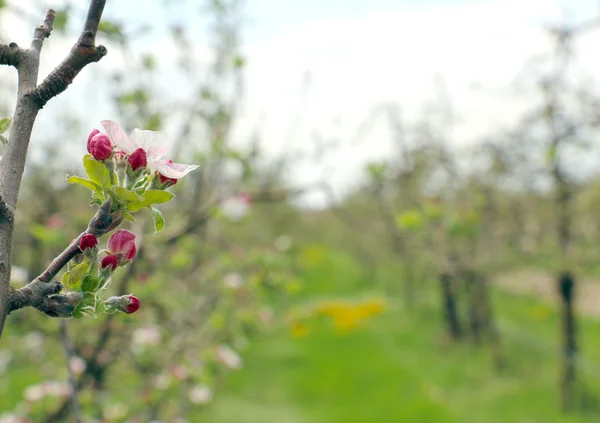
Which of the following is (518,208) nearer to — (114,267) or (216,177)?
(216,177)

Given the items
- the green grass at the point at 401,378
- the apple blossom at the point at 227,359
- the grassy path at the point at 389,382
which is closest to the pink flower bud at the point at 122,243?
the apple blossom at the point at 227,359

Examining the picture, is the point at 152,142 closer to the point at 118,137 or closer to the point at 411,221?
the point at 118,137

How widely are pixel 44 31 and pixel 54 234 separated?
7.32 feet

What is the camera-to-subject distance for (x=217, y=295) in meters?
4.52

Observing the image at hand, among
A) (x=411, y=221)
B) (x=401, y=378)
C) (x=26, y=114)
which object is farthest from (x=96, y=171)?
Answer: (x=401, y=378)

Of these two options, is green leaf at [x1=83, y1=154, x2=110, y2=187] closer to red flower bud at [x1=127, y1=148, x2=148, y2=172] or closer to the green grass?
red flower bud at [x1=127, y1=148, x2=148, y2=172]

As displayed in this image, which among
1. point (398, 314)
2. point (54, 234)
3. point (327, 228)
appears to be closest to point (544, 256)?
point (54, 234)

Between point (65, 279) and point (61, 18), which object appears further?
point (61, 18)

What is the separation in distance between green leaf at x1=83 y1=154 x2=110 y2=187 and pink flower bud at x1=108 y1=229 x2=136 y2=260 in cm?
8

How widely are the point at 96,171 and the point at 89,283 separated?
0.16 m

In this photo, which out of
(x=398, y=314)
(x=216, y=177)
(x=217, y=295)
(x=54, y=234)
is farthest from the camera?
(x=398, y=314)

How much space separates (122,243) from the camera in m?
0.96

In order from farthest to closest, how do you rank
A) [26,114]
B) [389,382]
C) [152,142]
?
[389,382], [152,142], [26,114]

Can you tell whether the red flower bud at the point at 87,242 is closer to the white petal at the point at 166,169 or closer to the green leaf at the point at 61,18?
the white petal at the point at 166,169
